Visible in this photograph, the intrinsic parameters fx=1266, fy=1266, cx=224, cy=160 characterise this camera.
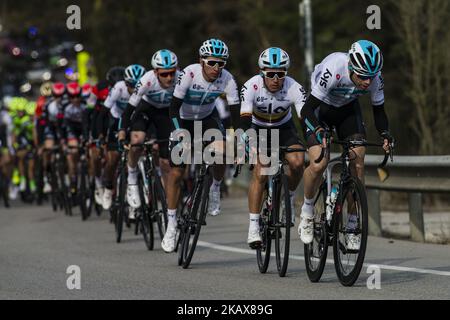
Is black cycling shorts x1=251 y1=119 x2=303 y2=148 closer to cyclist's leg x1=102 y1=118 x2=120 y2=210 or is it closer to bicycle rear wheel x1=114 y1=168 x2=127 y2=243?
bicycle rear wheel x1=114 y1=168 x2=127 y2=243

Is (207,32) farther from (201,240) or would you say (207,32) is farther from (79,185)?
(201,240)

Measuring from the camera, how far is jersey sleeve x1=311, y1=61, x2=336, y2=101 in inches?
421

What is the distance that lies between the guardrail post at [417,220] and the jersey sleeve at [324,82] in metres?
3.61

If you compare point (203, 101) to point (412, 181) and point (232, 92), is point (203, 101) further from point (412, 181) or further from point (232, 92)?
point (412, 181)

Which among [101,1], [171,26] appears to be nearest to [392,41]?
[171,26]

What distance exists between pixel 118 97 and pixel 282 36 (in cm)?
2782

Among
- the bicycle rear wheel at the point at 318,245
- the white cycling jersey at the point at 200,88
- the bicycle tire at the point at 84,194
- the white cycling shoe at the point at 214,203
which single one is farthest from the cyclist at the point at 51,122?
the bicycle rear wheel at the point at 318,245

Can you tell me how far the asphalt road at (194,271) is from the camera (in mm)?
9930

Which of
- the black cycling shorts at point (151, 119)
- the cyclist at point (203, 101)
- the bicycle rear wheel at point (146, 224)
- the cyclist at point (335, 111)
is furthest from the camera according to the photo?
the black cycling shorts at point (151, 119)

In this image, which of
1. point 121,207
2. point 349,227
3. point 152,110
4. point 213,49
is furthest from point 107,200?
point 349,227

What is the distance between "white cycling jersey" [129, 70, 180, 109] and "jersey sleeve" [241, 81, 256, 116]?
291 centimetres

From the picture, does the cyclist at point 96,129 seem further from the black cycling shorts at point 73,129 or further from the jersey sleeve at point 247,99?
the jersey sleeve at point 247,99

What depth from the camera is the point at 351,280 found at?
998cm

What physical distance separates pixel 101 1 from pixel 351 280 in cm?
4406
